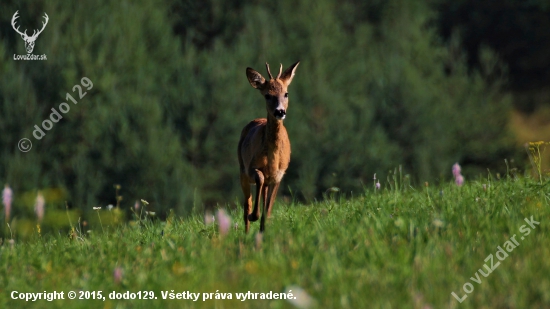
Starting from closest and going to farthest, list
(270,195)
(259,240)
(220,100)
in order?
(259,240)
(270,195)
(220,100)

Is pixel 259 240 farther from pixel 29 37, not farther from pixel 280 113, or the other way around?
pixel 29 37

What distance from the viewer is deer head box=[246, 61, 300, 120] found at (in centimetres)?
745

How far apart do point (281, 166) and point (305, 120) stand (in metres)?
25.0

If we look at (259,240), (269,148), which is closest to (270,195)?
(269,148)

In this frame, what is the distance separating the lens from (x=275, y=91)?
7.72 meters

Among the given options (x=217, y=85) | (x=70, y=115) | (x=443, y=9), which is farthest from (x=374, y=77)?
(x=443, y=9)

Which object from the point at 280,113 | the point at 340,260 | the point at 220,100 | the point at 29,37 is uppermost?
the point at 29,37

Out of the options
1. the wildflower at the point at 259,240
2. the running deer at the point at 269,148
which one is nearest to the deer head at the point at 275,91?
the running deer at the point at 269,148

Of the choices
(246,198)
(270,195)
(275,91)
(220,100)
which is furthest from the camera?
(220,100)

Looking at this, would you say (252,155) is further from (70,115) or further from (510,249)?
(70,115)

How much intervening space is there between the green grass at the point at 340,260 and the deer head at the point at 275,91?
1068mm

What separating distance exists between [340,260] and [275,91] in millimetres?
2705

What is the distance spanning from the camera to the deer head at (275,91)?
745cm

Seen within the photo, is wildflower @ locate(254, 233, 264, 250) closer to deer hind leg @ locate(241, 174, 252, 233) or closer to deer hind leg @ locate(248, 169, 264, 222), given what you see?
deer hind leg @ locate(248, 169, 264, 222)
